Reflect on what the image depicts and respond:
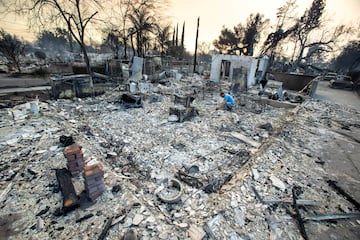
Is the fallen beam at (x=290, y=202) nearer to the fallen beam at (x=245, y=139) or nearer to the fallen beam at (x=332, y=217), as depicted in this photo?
the fallen beam at (x=332, y=217)

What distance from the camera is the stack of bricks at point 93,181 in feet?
7.30

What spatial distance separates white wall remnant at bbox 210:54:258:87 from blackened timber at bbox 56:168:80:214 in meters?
11.8

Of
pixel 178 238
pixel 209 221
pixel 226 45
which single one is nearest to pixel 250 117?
pixel 209 221

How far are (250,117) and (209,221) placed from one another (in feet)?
17.3

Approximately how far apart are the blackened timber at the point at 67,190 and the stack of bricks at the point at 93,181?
0.18 meters

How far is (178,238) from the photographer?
74.0 inches

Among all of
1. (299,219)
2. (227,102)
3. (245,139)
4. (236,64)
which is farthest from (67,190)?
(236,64)

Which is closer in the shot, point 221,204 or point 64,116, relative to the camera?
point 221,204

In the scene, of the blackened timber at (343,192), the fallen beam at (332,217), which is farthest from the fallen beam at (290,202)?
the blackened timber at (343,192)

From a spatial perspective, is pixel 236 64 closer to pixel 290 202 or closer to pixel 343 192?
pixel 343 192

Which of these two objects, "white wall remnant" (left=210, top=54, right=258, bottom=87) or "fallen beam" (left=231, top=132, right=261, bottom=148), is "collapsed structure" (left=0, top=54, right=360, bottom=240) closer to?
"fallen beam" (left=231, top=132, right=261, bottom=148)

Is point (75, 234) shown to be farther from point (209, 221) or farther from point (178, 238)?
point (209, 221)

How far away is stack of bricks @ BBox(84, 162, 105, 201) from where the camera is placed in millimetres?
2227

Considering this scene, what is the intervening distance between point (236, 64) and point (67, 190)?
1399cm
